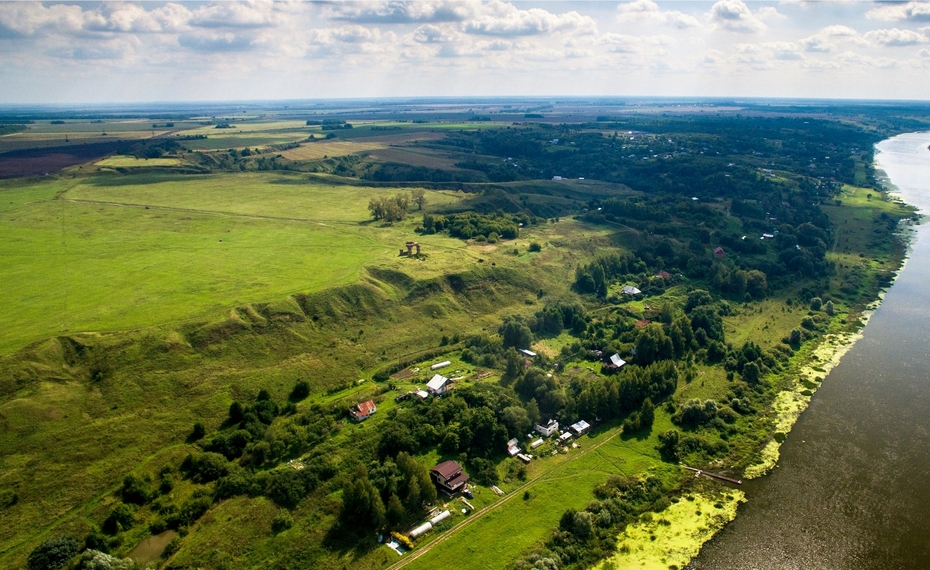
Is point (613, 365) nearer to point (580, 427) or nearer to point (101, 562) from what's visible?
point (580, 427)

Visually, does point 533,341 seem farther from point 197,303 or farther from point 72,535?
point 72,535

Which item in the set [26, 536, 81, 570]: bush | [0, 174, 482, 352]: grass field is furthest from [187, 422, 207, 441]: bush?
[0, 174, 482, 352]: grass field

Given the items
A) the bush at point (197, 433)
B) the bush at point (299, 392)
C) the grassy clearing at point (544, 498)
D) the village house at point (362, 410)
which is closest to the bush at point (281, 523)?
the grassy clearing at point (544, 498)

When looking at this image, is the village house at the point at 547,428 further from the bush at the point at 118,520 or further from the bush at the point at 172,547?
the bush at the point at 118,520

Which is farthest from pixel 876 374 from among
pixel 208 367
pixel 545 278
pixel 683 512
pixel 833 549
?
pixel 208 367

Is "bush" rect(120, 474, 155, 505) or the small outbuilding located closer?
"bush" rect(120, 474, 155, 505)

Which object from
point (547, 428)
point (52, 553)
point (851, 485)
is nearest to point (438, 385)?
point (547, 428)

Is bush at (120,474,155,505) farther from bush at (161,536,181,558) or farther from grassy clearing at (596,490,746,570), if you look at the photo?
grassy clearing at (596,490,746,570)
